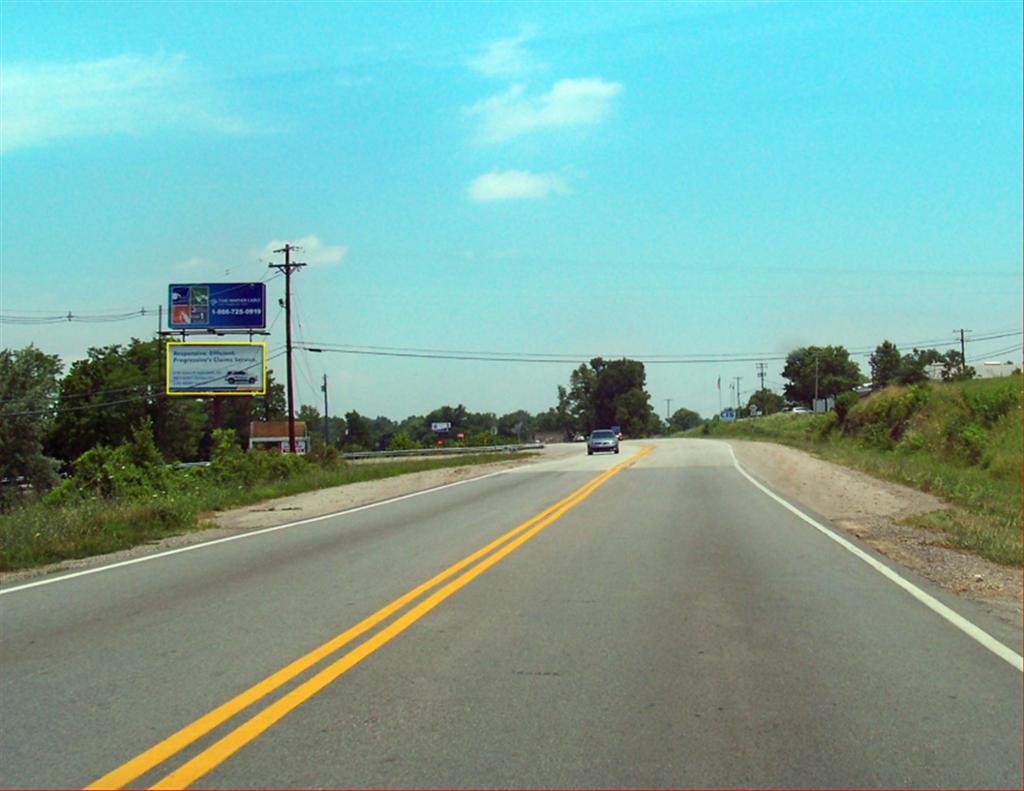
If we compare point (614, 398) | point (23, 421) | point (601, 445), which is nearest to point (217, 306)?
point (23, 421)

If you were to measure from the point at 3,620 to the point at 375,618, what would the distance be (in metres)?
3.47

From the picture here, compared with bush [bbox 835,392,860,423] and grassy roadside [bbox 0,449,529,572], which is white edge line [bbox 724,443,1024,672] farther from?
bush [bbox 835,392,860,423]

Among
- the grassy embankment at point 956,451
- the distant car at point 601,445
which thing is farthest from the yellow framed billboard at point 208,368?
the grassy embankment at point 956,451

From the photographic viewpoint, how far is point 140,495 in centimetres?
2402

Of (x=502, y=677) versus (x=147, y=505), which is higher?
(x=147, y=505)

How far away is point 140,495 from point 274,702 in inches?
761

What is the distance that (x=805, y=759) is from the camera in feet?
16.9

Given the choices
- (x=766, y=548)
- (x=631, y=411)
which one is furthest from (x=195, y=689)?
(x=631, y=411)

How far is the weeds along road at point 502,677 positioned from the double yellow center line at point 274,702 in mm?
23

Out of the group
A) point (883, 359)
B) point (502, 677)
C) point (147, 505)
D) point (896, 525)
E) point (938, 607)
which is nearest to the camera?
point (502, 677)

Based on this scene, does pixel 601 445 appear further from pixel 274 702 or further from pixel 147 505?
pixel 274 702

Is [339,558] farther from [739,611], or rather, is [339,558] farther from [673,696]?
[673,696]

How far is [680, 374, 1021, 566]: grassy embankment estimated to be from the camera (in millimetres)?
16344

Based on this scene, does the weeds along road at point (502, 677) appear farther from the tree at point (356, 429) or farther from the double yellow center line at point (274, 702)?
the tree at point (356, 429)
